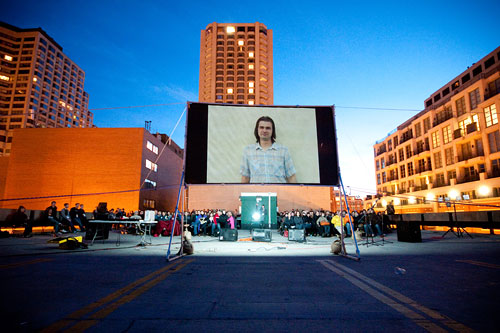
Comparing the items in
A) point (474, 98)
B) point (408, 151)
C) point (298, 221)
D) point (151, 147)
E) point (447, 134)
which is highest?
point (474, 98)

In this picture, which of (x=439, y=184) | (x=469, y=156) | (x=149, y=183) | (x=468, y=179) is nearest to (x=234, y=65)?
(x=149, y=183)

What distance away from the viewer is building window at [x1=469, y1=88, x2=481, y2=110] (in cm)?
3080

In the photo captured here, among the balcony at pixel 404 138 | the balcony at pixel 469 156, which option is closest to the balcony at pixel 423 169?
the balcony at pixel 404 138

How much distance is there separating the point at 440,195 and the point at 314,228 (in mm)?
27711

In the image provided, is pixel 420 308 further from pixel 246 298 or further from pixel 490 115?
pixel 490 115

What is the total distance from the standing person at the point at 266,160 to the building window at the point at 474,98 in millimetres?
34416

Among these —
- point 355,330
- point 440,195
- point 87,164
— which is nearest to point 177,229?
point 355,330

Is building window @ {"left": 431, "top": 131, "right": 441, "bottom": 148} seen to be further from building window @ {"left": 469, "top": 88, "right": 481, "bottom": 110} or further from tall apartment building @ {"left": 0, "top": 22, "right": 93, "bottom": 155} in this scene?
tall apartment building @ {"left": 0, "top": 22, "right": 93, "bottom": 155}

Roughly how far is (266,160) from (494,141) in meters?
33.1

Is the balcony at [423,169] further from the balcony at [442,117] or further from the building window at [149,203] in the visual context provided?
the building window at [149,203]

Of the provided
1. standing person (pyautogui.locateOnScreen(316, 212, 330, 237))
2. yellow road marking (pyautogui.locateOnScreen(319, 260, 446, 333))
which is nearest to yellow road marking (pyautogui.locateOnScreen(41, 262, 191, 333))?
yellow road marking (pyautogui.locateOnScreen(319, 260, 446, 333))

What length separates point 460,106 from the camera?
34062mm

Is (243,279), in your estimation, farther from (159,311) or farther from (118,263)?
(118,263)

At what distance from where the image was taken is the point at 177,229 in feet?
58.5
